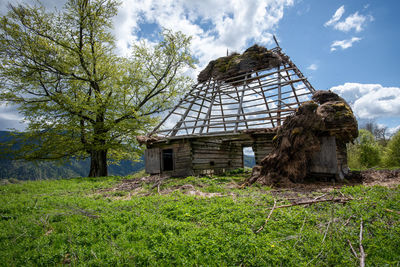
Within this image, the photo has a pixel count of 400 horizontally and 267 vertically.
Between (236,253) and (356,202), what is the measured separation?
3684mm

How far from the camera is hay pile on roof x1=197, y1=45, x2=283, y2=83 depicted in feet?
50.3

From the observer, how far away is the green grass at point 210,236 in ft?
10.3

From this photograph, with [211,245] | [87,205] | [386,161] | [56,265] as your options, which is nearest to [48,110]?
[87,205]

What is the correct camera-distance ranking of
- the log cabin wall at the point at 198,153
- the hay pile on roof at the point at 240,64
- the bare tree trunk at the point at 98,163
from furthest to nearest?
1. the bare tree trunk at the point at 98,163
2. the hay pile on roof at the point at 240,64
3. the log cabin wall at the point at 198,153

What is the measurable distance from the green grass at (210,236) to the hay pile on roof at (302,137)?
3.54 metres

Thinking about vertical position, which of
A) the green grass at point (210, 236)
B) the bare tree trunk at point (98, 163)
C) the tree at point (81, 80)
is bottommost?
the green grass at point (210, 236)

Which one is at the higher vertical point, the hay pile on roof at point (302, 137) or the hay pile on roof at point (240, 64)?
the hay pile on roof at point (240, 64)

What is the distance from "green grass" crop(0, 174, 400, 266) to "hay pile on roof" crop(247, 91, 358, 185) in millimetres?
3538

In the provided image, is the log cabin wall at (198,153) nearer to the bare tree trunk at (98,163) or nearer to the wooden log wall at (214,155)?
the wooden log wall at (214,155)

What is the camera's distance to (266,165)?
9484mm

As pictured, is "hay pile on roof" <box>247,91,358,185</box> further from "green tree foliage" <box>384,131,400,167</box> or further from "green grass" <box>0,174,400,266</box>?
"green tree foliage" <box>384,131,400,167</box>

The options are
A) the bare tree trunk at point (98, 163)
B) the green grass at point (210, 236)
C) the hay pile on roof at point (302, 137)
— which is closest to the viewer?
the green grass at point (210, 236)

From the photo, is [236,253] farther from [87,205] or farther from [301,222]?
[87,205]

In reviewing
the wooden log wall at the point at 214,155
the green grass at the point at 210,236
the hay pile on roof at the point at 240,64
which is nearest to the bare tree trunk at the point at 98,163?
the wooden log wall at the point at 214,155
